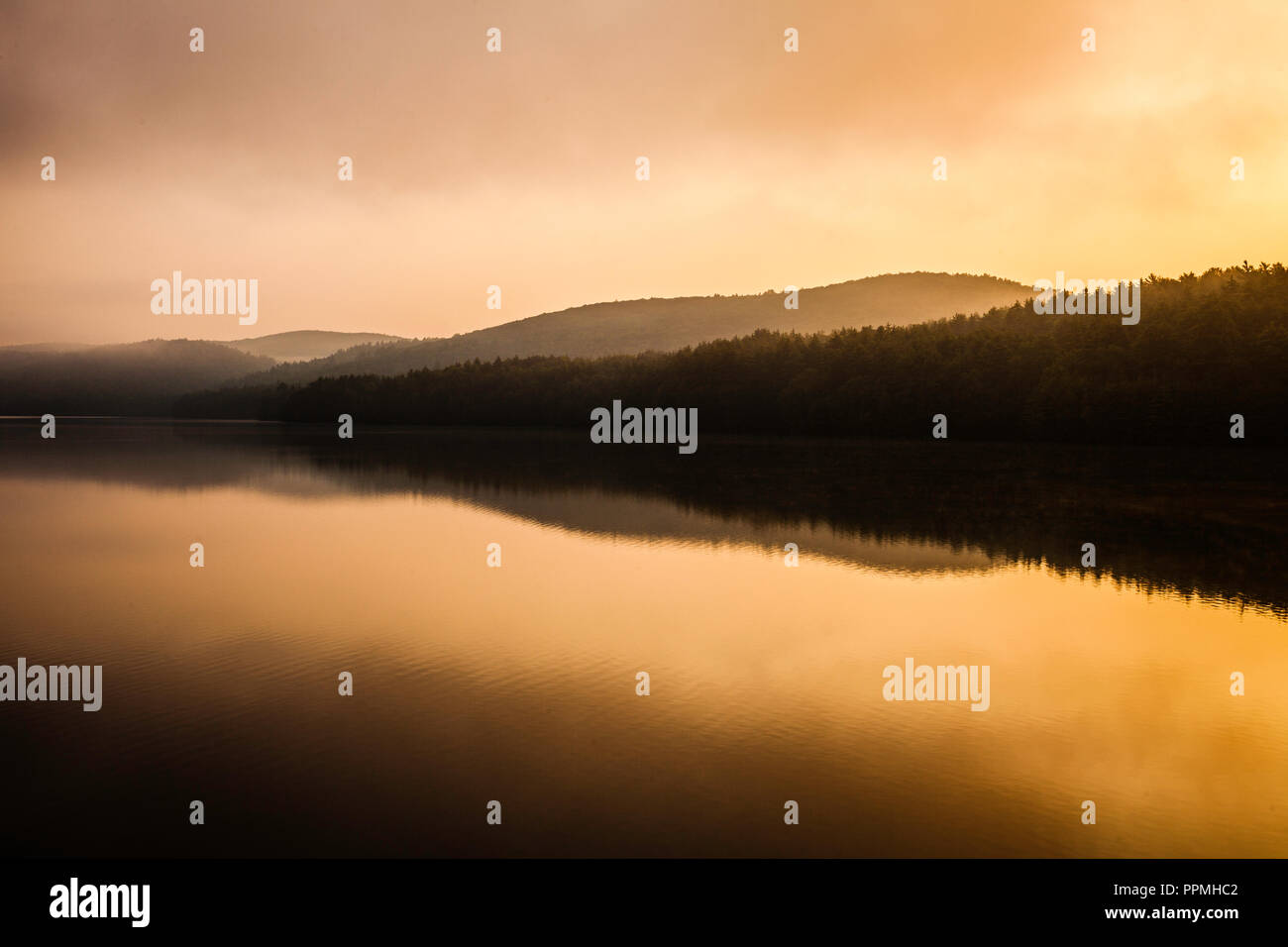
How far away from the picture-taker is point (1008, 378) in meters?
96.9

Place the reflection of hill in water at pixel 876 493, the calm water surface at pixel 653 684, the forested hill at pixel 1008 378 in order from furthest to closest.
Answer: the forested hill at pixel 1008 378, the reflection of hill in water at pixel 876 493, the calm water surface at pixel 653 684

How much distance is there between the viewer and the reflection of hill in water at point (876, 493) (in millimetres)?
26656

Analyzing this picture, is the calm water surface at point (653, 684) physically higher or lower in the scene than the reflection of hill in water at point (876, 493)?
lower

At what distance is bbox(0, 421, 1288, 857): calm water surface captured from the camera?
9.39 meters

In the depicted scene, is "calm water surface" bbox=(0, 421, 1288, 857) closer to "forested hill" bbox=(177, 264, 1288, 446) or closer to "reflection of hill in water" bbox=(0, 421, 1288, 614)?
"reflection of hill in water" bbox=(0, 421, 1288, 614)

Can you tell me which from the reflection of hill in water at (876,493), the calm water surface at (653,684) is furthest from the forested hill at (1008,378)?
the calm water surface at (653,684)

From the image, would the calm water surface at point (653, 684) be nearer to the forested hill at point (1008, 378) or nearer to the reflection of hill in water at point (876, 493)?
the reflection of hill in water at point (876, 493)

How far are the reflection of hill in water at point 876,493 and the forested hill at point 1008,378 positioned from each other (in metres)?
8.22

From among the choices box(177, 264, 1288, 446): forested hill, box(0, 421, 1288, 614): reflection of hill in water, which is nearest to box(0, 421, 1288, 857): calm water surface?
box(0, 421, 1288, 614): reflection of hill in water

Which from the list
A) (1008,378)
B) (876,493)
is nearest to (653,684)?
(876,493)

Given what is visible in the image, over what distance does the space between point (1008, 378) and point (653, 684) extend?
9151 centimetres

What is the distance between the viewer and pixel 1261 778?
1076cm

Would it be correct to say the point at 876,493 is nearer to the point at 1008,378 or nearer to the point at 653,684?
the point at 653,684
